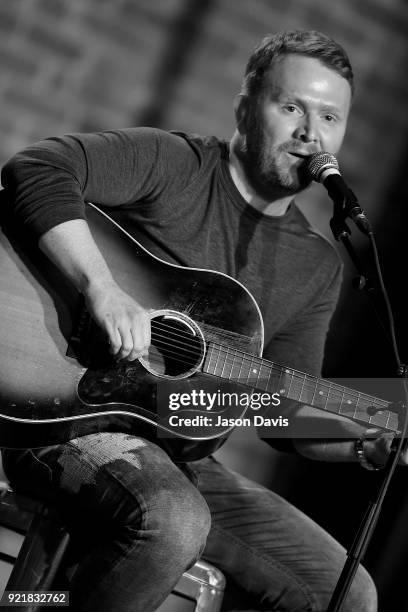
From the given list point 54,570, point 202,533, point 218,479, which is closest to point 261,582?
point 218,479

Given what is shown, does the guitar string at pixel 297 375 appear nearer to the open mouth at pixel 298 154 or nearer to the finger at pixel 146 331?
the finger at pixel 146 331

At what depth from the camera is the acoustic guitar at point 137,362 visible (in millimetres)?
1677

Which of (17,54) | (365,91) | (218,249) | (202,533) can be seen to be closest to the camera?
(202,533)

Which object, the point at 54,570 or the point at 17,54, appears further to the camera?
the point at 17,54

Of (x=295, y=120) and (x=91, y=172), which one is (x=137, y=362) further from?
(x=295, y=120)

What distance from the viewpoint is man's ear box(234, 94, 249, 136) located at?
2.22m

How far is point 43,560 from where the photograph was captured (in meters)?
1.70

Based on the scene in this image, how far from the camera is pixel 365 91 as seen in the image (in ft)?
9.28

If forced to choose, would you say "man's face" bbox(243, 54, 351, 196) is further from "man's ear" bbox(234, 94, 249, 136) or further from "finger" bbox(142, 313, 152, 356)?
"finger" bbox(142, 313, 152, 356)

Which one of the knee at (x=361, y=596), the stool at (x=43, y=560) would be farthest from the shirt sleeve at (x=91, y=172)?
the knee at (x=361, y=596)

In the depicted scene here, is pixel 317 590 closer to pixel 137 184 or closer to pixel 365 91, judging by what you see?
pixel 137 184

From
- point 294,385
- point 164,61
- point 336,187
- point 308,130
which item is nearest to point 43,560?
point 294,385

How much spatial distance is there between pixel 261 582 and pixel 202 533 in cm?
43

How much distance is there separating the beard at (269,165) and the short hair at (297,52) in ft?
0.40
